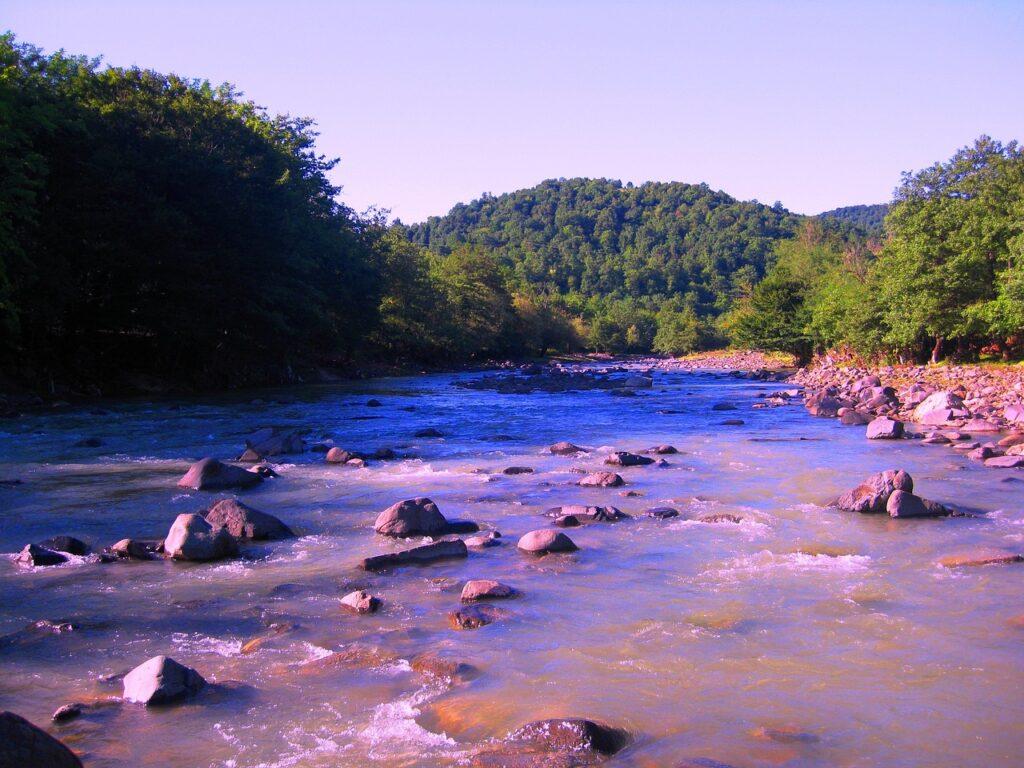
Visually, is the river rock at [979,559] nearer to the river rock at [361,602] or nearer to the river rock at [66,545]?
the river rock at [361,602]

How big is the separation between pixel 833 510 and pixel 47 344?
30.5 meters

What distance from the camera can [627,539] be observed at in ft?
32.6

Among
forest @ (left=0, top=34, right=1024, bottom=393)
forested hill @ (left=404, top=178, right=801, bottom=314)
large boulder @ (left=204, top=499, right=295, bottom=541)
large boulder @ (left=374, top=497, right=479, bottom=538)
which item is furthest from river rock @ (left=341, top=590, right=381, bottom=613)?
forested hill @ (left=404, top=178, right=801, bottom=314)

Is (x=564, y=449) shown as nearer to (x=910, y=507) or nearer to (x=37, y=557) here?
(x=910, y=507)

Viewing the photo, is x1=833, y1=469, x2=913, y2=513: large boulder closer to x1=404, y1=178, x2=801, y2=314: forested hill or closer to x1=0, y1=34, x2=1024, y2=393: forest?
x1=0, y1=34, x2=1024, y2=393: forest

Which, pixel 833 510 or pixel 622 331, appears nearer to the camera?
pixel 833 510

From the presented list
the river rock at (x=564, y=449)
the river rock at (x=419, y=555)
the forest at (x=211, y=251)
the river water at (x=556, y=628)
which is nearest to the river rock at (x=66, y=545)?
the river water at (x=556, y=628)

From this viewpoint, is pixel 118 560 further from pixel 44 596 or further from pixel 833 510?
pixel 833 510

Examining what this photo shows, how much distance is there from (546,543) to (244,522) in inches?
155

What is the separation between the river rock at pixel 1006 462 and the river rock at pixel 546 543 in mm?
10059

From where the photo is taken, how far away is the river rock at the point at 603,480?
44.7ft

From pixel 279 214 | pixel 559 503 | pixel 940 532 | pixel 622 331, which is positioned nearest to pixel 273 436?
pixel 559 503

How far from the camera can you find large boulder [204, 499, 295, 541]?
994 centimetres

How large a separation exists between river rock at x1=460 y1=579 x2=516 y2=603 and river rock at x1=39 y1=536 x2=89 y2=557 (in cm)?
483
